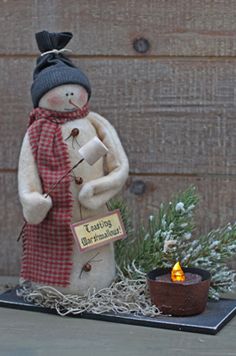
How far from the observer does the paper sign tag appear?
60.3 inches

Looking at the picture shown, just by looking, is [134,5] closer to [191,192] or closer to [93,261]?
Answer: [191,192]

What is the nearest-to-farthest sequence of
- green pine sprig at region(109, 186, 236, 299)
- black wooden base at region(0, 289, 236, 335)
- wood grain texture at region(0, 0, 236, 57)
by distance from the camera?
black wooden base at region(0, 289, 236, 335) → green pine sprig at region(109, 186, 236, 299) → wood grain texture at region(0, 0, 236, 57)

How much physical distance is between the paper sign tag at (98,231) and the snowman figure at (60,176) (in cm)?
2

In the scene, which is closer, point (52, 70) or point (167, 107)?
point (52, 70)

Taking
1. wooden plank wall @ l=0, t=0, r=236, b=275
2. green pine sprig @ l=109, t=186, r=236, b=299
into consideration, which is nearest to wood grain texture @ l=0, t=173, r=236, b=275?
wooden plank wall @ l=0, t=0, r=236, b=275

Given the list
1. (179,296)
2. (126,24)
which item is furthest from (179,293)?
(126,24)

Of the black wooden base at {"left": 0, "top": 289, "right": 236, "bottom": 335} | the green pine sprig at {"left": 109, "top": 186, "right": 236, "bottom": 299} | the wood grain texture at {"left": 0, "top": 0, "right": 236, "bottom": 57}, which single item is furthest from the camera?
the wood grain texture at {"left": 0, "top": 0, "right": 236, "bottom": 57}

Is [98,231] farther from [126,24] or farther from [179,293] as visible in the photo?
[126,24]

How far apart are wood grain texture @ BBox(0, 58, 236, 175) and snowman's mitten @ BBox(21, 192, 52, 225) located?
1.20 ft

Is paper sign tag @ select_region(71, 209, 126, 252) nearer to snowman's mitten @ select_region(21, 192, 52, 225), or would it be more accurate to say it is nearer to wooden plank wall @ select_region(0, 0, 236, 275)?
snowman's mitten @ select_region(21, 192, 52, 225)

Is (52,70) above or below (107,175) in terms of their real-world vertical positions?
above

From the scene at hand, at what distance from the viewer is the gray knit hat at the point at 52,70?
1.55m

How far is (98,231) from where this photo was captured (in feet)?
5.14

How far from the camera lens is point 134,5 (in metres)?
1.81
